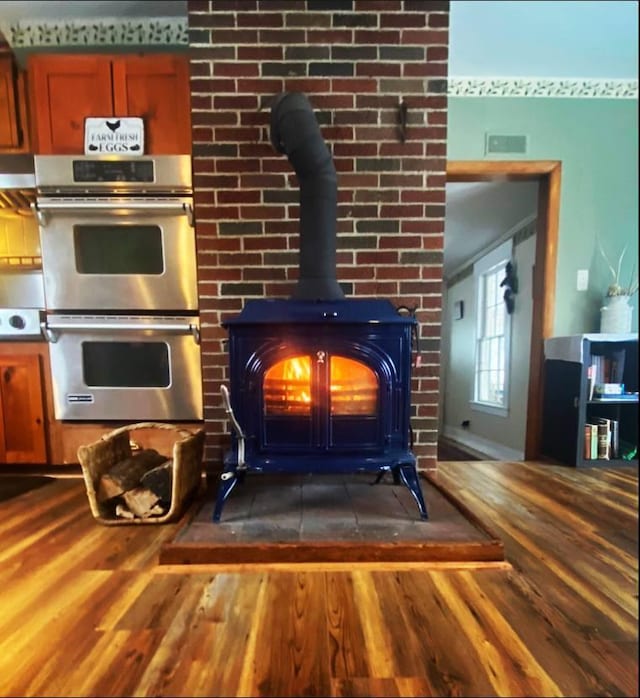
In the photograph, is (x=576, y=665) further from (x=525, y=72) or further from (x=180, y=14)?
(x=180, y=14)

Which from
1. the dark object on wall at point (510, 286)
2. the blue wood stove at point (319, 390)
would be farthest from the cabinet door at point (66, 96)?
the dark object on wall at point (510, 286)

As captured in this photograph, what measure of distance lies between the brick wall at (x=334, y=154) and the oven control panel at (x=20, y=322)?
33.4 inches

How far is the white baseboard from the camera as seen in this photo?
3605mm

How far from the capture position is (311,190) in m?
1.50

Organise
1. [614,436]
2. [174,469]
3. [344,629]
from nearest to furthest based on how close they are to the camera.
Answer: [344,629], [174,469], [614,436]

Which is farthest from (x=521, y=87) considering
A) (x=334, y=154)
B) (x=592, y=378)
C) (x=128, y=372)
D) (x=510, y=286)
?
(x=128, y=372)

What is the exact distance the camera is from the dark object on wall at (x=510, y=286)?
3.40 metres

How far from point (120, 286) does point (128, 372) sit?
1.41 feet

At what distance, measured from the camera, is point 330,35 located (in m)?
1.70

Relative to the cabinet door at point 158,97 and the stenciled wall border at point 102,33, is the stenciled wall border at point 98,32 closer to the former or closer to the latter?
the stenciled wall border at point 102,33

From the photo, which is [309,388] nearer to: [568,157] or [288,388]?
[288,388]

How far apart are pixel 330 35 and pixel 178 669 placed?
7.57ft

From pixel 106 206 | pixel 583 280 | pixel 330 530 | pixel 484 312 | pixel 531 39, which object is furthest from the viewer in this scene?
pixel 484 312

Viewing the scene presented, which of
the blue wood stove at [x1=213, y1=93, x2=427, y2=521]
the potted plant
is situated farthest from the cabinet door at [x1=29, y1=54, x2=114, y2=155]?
the potted plant
